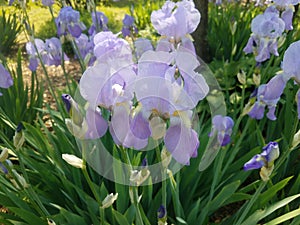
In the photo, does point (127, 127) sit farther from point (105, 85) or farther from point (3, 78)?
point (3, 78)

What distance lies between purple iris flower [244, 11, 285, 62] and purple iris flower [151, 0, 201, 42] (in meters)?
0.52

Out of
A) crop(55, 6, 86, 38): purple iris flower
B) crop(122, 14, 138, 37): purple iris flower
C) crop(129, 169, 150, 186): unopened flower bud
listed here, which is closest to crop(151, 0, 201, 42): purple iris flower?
crop(129, 169, 150, 186): unopened flower bud

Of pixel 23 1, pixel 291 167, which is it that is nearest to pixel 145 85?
pixel 23 1

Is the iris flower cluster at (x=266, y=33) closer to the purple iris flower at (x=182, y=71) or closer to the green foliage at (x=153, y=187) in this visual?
the green foliage at (x=153, y=187)

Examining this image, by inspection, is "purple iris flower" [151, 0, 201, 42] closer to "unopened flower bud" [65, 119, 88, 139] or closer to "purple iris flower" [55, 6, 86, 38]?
"unopened flower bud" [65, 119, 88, 139]

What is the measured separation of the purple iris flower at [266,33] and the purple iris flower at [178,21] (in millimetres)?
520

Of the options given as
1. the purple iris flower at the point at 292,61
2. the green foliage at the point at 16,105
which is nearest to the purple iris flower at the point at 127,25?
the green foliage at the point at 16,105

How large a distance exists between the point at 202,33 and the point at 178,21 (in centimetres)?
232

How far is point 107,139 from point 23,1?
2.75 feet

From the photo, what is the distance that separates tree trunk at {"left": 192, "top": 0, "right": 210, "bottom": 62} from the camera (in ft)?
11.2

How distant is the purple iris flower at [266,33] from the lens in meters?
1.71

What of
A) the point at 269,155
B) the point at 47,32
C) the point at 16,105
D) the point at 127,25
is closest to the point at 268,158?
the point at 269,155

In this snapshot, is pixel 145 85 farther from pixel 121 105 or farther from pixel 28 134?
pixel 28 134

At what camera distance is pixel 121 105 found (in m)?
0.93
